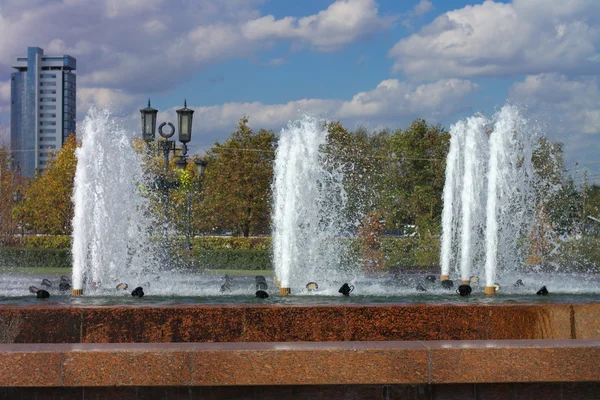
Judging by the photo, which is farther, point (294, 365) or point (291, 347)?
point (291, 347)

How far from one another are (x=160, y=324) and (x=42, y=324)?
1.13 metres

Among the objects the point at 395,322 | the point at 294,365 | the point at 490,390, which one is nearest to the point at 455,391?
the point at 490,390

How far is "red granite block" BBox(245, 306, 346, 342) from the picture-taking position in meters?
7.78

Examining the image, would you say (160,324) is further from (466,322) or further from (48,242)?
(48,242)

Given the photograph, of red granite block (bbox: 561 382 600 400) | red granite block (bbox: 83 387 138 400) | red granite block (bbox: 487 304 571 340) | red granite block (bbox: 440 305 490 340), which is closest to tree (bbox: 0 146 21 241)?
red granite block (bbox: 440 305 490 340)

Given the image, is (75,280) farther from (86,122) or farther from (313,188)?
(313,188)

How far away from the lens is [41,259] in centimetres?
3281

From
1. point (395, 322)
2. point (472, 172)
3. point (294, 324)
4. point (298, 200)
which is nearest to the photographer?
point (294, 324)

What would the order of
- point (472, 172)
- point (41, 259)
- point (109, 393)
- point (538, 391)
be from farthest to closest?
point (41, 259) < point (472, 172) < point (538, 391) < point (109, 393)

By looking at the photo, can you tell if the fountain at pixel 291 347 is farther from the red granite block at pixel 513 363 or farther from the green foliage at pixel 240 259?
the green foliage at pixel 240 259

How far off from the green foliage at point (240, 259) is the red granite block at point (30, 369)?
26168mm

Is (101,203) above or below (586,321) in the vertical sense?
above

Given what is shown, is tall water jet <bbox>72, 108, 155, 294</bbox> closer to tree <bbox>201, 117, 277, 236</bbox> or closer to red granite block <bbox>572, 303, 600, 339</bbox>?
red granite block <bbox>572, 303, 600, 339</bbox>

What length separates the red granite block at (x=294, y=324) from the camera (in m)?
7.78
